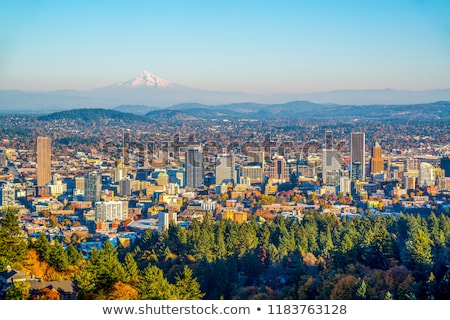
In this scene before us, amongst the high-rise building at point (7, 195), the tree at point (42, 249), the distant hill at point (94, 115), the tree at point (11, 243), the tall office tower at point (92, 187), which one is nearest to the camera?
the tree at point (11, 243)

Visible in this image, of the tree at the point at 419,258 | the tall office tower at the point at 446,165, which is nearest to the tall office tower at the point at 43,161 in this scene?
the tall office tower at the point at 446,165

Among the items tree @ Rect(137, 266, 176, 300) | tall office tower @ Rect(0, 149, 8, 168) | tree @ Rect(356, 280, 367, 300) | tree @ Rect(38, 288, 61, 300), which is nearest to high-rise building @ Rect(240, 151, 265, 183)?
tall office tower @ Rect(0, 149, 8, 168)

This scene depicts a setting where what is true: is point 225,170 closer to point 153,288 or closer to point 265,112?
point 265,112

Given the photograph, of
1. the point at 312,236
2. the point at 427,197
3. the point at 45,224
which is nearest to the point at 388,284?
the point at 312,236

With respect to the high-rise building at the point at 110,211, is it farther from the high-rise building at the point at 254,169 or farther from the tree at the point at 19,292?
the tree at the point at 19,292

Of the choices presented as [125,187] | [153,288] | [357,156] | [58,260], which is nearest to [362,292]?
[153,288]

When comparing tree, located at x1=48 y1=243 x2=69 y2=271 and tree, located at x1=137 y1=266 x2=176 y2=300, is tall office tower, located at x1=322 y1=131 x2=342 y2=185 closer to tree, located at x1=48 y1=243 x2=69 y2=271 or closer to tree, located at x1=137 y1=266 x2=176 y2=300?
A: tree, located at x1=48 y1=243 x2=69 y2=271

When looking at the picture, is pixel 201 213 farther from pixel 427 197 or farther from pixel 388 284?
pixel 388 284
